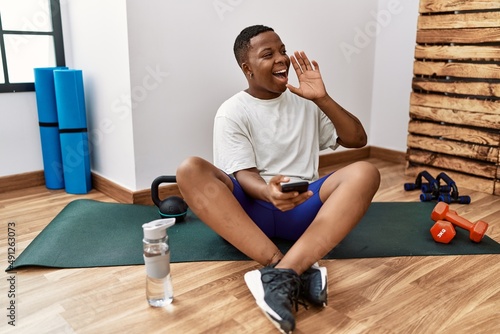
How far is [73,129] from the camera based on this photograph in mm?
2064

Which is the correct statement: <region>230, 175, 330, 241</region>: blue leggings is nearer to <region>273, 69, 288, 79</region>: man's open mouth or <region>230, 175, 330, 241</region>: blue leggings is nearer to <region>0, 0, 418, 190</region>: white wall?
<region>273, 69, 288, 79</region>: man's open mouth

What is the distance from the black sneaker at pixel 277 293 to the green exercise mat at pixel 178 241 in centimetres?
35

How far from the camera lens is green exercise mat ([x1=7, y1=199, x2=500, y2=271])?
1.44 m

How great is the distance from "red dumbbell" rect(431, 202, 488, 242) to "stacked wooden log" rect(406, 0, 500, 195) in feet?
2.12

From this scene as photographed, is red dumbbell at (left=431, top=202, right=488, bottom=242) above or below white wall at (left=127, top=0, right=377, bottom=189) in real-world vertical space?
below

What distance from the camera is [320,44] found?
245cm

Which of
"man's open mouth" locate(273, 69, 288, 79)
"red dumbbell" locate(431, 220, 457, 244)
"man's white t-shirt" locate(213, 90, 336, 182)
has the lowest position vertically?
"red dumbbell" locate(431, 220, 457, 244)

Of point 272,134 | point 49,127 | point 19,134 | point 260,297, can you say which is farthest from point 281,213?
point 19,134

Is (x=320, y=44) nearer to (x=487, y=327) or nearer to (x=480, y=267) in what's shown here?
(x=480, y=267)

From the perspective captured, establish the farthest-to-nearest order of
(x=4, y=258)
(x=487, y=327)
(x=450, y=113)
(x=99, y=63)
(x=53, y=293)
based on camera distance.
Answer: (x=450, y=113) → (x=99, y=63) → (x=4, y=258) → (x=53, y=293) → (x=487, y=327)

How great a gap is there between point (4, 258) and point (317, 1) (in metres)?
1.86

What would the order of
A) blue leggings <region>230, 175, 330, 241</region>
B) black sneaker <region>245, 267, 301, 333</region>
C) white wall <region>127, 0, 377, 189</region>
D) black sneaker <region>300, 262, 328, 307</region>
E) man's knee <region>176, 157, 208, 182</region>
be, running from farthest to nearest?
white wall <region>127, 0, 377, 189</region> < blue leggings <region>230, 175, 330, 241</region> < man's knee <region>176, 157, 208, 182</region> < black sneaker <region>300, 262, 328, 307</region> < black sneaker <region>245, 267, 301, 333</region>

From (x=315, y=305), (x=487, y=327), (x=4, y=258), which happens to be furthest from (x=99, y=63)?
(x=487, y=327)

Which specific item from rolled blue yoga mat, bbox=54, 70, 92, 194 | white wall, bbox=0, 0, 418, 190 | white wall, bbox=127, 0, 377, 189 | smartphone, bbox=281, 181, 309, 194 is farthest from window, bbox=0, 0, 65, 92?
smartphone, bbox=281, 181, 309, 194
